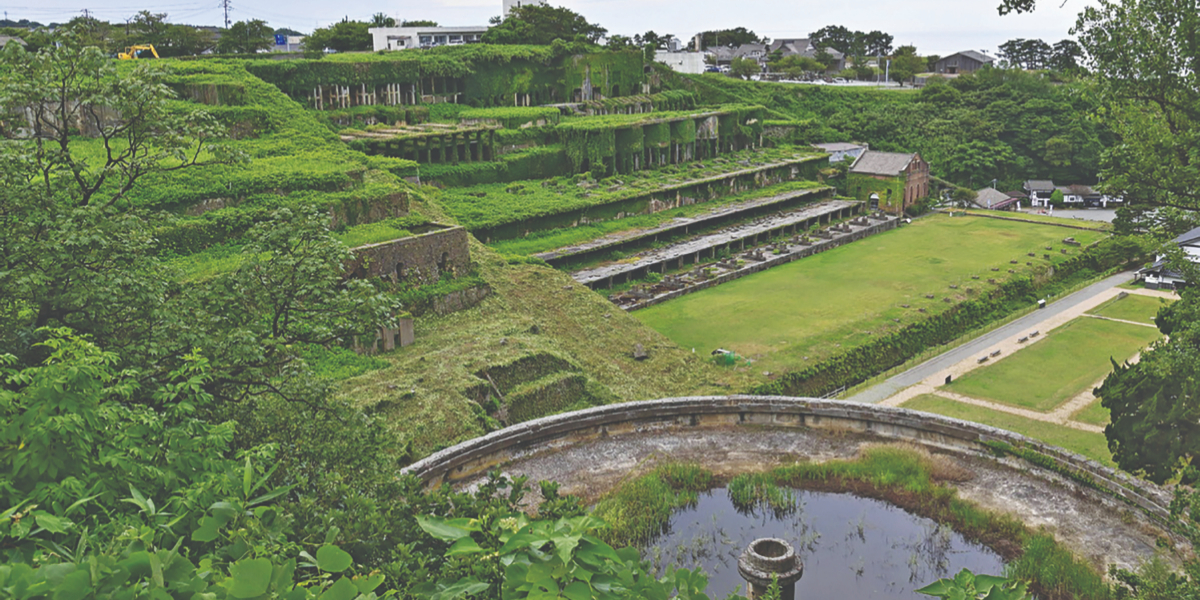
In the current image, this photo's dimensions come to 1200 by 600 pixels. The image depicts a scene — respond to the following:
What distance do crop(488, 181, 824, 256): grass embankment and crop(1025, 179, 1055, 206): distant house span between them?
22.8 m

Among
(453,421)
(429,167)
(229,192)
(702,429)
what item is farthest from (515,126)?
(702,429)

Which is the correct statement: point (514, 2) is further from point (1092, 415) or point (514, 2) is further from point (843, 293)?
point (1092, 415)

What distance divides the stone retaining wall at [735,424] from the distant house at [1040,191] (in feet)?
218

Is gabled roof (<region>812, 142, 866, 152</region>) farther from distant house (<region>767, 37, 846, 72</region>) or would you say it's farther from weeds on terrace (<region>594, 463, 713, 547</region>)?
weeds on terrace (<region>594, 463, 713, 547</region>)

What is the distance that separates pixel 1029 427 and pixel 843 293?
55.8 feet

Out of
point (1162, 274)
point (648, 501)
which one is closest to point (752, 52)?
point (1162, 274)

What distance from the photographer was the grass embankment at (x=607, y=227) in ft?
165

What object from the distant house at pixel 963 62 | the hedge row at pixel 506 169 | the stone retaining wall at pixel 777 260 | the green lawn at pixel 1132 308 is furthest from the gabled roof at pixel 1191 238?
the distant house at pixel 963 62

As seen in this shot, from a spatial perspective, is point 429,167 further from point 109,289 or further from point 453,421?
point 109,289

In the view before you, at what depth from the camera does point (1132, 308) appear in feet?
164

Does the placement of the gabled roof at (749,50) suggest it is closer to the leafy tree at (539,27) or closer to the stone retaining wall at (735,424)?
the leafy tree at (539,27)

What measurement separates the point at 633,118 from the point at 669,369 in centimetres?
3757

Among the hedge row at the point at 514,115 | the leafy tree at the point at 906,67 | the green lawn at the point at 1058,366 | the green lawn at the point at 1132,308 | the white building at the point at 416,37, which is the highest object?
the white building at the point at 416,37

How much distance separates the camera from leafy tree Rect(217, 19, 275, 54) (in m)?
68.1
